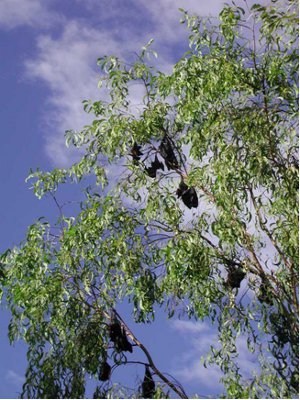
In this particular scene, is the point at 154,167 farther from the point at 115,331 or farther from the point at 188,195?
the point at 115,331

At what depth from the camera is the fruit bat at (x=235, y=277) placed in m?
8.80

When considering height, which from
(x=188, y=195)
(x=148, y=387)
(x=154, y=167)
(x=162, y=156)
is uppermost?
(x=162, y=156)

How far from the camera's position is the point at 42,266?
29.4 ft

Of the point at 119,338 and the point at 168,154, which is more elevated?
the point at 168,154

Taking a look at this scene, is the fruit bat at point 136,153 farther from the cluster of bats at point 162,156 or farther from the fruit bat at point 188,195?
the fruit bat at point 188,195

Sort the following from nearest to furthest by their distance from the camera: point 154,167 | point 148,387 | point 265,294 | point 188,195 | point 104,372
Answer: point 148,387, point 104,372, point 265,294, point 188,195, point 154,167

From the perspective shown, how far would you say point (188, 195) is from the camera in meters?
9.30

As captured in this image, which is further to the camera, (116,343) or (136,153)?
(136,153)

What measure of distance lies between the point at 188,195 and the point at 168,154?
65 cm

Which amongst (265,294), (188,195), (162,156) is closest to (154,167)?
(162,156)

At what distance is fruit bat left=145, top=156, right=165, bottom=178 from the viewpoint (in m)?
9.59

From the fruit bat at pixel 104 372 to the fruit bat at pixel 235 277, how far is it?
1.54m

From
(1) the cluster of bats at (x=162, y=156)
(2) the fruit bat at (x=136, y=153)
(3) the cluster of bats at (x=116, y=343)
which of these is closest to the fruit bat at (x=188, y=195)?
(1) the cluster of bats at (x=162, y=156)

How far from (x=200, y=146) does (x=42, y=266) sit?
2.26 metres
